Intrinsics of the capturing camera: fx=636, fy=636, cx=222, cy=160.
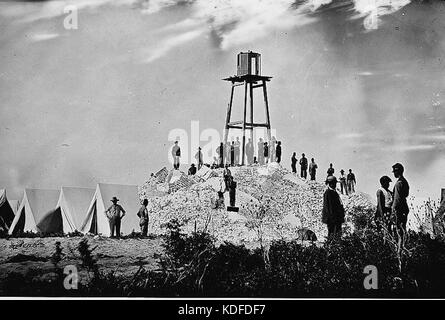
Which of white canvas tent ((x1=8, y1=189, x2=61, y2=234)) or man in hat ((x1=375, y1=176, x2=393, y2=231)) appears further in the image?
man in hat ((x1=375, y1=176, x2=393, y2=231))

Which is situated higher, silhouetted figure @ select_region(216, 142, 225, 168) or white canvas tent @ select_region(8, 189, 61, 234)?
silhouetted figure @ select_region(216, 142, 225, 168)

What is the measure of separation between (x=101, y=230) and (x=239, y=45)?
2.40m

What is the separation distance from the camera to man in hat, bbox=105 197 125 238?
632cm

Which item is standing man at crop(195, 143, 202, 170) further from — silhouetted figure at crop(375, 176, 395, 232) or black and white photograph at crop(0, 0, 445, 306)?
silhouetted figure at crop(375, 176, 395, 232)

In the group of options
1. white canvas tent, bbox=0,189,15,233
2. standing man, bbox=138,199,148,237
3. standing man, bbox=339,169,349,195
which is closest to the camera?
white canvas tent, bbox=0,189,15,233

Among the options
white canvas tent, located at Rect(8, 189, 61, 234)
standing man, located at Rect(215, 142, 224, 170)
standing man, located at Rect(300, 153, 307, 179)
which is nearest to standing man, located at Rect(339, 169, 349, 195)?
standing man, located at Rect(300, 153, 307, 179)

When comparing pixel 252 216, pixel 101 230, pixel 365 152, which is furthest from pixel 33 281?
pixel 365 152

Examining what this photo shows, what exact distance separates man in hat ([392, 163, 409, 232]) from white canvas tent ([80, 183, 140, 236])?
8.94 feet

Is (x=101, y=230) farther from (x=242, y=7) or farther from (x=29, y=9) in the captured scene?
(x=242, y=7)

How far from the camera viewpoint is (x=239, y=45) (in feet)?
22.1

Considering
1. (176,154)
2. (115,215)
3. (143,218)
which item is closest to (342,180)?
(176,154)

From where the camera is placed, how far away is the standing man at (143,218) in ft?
20.7

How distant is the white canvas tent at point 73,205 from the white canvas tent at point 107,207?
5 cm

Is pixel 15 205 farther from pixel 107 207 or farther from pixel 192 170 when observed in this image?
pixel 192 170
